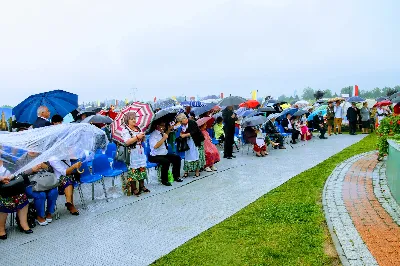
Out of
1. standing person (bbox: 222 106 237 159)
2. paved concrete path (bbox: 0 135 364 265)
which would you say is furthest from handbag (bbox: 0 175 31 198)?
standing person (bbox: 222 106 237 159)

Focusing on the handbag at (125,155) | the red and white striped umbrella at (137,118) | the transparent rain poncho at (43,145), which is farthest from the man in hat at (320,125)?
the transparent rain poncho at (43,145)

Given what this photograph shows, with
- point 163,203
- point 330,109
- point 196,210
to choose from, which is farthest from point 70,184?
point 330,109

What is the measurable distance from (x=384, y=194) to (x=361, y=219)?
171cm

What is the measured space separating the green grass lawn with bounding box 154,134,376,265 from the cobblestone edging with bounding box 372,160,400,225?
110cm

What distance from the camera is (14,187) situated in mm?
5867

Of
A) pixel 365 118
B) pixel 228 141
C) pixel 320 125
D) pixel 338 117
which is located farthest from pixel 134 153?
pixel 365 118

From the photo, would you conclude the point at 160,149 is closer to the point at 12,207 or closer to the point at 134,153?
the point at 134,153

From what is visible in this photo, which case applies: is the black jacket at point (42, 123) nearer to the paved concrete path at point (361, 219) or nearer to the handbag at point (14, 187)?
the handbag at point (14, 187)

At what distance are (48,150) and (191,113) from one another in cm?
758

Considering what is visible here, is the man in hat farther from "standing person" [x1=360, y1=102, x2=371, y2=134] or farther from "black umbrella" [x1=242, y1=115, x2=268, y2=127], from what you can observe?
"black umbrella" [x1=242, y1=115, x2=268, y2=127]

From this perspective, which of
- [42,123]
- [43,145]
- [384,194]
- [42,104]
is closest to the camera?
[43,145]

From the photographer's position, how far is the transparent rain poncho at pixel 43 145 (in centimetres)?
595

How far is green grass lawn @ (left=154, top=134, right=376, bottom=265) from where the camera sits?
4.70 m

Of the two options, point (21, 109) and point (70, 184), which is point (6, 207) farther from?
point (21, 109)
